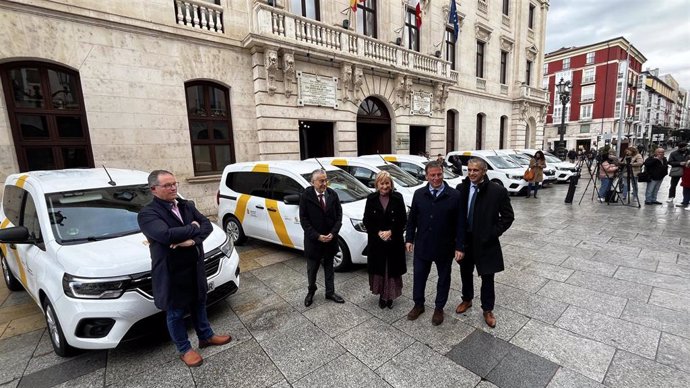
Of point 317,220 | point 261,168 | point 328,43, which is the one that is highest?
point 328,43

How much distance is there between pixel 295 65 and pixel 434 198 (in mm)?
8858

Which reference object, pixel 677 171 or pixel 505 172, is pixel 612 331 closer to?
pixel 505 172

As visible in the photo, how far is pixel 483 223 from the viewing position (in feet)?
10.1

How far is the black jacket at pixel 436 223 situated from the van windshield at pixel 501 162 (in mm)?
10033

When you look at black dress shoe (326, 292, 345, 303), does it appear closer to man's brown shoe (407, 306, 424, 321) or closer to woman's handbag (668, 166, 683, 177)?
man's brown shoe (407, 306, 424, 321)

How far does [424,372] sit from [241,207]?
4.64 m

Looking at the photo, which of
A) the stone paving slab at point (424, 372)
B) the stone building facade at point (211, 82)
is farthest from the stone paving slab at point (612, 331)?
the stone building facade at point (211, 82)

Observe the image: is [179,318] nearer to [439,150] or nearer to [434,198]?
[434,198]

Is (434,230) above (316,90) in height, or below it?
below

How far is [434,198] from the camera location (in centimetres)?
319

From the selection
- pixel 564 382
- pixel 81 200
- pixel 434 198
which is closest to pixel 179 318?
pixel 81 200

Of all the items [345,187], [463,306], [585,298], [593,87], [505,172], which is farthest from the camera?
[593,87]

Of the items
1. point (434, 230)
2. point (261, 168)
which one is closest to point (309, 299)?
point (434, 230)

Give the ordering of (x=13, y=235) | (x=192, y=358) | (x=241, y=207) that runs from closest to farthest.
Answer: (x=192, y=358)
(x=13, y=235)
(x=241, y=207)
